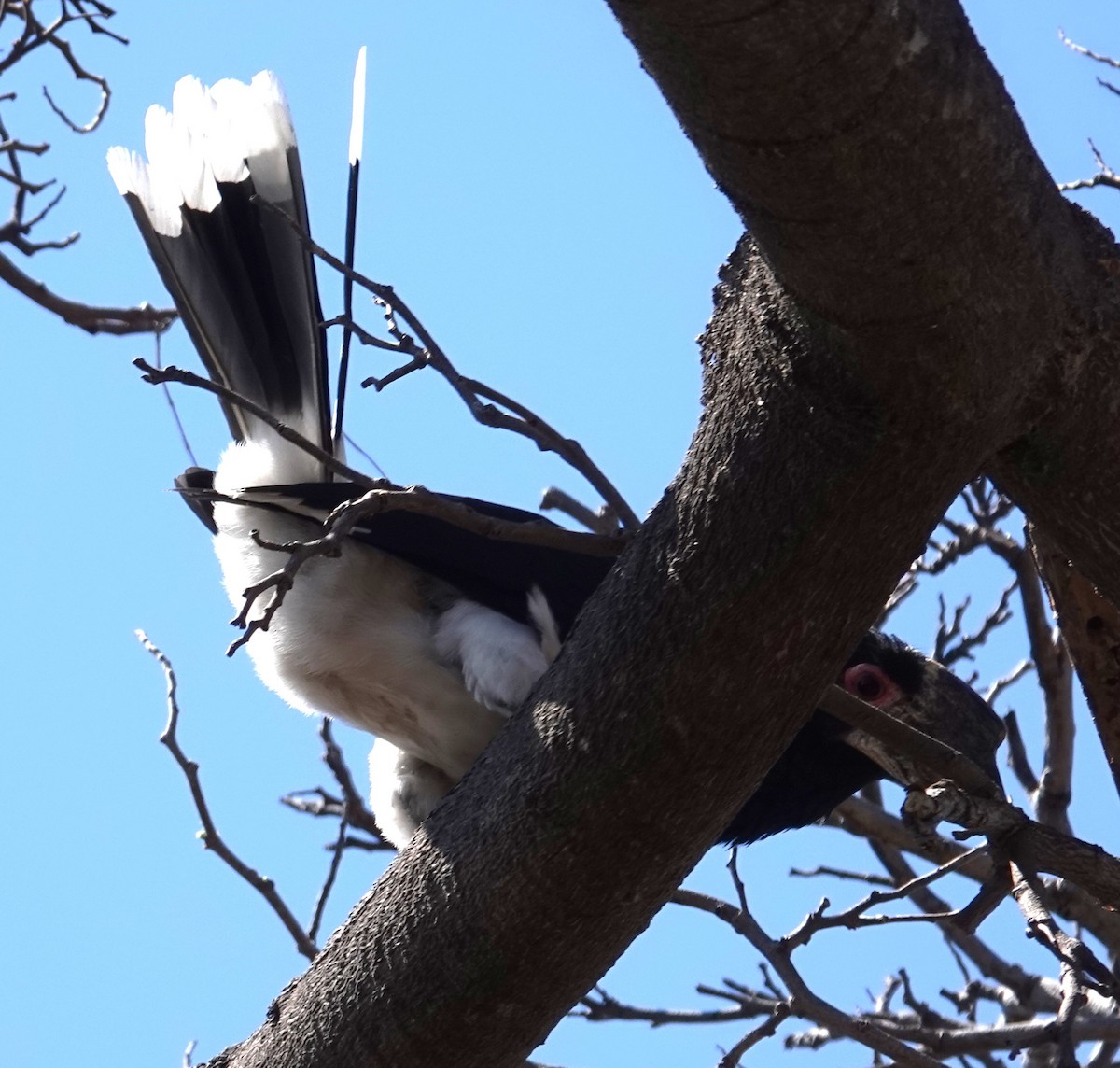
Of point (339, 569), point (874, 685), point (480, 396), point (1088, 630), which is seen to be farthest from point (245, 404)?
point (874, 685)

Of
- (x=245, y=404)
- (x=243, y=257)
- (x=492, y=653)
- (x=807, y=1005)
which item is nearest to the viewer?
(x=245, y=404)

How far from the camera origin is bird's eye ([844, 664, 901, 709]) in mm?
3424

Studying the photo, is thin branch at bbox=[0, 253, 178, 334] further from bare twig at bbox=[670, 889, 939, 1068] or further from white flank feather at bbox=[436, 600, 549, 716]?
bare twig at bbox=[670, 889, 939, 1068]

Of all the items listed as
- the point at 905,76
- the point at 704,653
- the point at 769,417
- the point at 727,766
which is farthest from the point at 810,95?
the point at 727,766

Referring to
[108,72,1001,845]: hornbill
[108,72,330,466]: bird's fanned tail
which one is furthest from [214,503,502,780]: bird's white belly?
[108,72,330,466]: bird's fanned tail

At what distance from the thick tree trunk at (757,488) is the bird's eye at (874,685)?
1.57 metres

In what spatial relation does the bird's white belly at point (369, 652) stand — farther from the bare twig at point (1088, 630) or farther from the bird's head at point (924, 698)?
the bare twig at point (1088, 630)

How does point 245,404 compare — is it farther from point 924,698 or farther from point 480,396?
point 924,698

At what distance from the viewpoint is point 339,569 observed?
3.33 m

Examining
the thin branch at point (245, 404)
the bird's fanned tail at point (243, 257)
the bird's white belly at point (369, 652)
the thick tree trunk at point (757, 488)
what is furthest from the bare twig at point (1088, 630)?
the bird's fanned tail at point (243, 257)

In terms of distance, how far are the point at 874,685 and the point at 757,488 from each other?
185 cm

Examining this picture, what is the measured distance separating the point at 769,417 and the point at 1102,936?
101 inches

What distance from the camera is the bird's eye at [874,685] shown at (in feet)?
11.2

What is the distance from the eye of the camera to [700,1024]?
3430 millimetres
